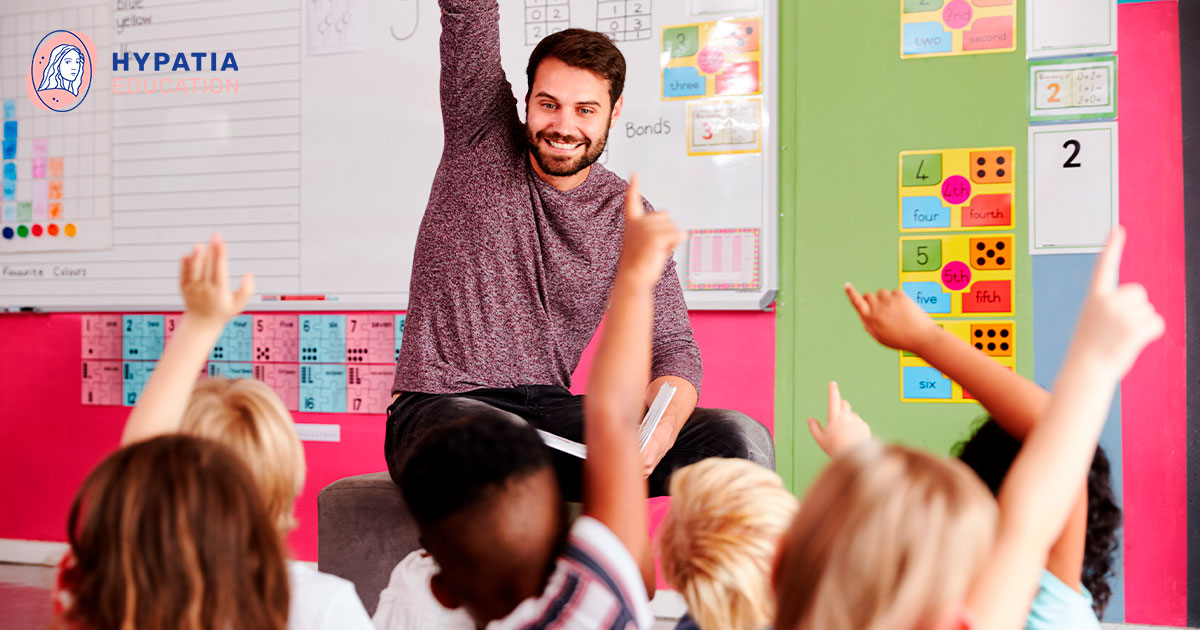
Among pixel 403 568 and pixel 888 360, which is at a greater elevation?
pixel 888 360

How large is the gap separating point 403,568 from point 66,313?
2822mm

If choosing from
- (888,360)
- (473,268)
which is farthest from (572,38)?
(888,360)

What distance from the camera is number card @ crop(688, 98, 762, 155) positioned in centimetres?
268

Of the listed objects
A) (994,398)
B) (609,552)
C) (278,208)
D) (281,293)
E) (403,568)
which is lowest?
(403,568)

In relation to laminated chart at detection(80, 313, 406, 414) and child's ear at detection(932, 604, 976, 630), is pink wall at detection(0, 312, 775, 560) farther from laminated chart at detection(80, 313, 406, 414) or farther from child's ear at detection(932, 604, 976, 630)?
child's ear at detection(932, 604, 976, 630)

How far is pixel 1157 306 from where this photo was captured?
7.98 feet

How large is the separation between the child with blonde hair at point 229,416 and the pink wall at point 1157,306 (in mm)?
2205

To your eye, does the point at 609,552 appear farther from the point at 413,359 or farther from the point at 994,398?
the point at 413,359

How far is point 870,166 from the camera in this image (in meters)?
2.62

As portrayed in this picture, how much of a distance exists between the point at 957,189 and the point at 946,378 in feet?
1.71

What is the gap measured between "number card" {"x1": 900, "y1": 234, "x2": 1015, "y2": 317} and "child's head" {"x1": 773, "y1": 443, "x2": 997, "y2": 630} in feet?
6.43

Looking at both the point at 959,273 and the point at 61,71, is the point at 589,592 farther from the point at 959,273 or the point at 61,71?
the point at 61,71

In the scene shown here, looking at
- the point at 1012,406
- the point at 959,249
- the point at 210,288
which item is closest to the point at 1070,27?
the point at 959,249

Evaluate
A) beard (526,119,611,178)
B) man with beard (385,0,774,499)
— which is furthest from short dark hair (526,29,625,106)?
beard (526,119,611,178)
